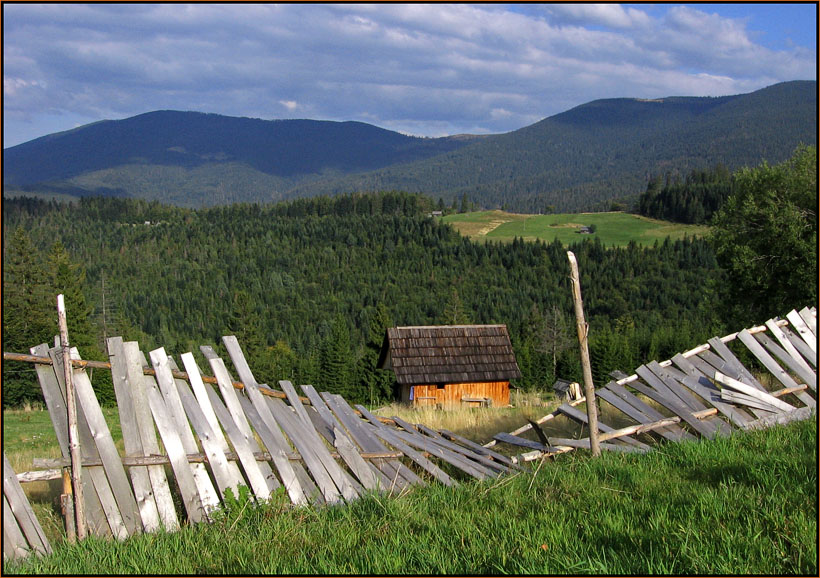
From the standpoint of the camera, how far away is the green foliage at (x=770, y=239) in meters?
23.6

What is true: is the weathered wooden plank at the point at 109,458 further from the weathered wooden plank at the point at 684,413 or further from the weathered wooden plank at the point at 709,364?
the weathered wooden plank at the point at 709,364

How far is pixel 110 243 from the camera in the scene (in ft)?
520

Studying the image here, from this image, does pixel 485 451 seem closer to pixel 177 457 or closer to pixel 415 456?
pixel 415 456

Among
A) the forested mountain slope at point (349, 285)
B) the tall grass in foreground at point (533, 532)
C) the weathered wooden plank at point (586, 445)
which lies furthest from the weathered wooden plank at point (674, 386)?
the forested mountain slope at point (349, 285)

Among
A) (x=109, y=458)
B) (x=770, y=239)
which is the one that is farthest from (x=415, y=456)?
(x=770, y=239)

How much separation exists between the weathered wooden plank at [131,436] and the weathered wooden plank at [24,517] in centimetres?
67

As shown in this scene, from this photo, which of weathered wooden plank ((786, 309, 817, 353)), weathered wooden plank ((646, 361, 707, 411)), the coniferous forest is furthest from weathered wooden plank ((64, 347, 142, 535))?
the coniferous forest

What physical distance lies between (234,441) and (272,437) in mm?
423

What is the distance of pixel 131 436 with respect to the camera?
526cm

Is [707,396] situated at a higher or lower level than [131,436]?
lower

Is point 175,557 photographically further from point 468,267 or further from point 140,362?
point 468,267

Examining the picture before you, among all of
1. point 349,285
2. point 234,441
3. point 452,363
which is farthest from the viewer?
point 349,285

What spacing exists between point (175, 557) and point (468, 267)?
441 ft

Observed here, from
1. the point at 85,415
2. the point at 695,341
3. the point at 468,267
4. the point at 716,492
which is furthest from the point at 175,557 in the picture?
the point at 468,267
